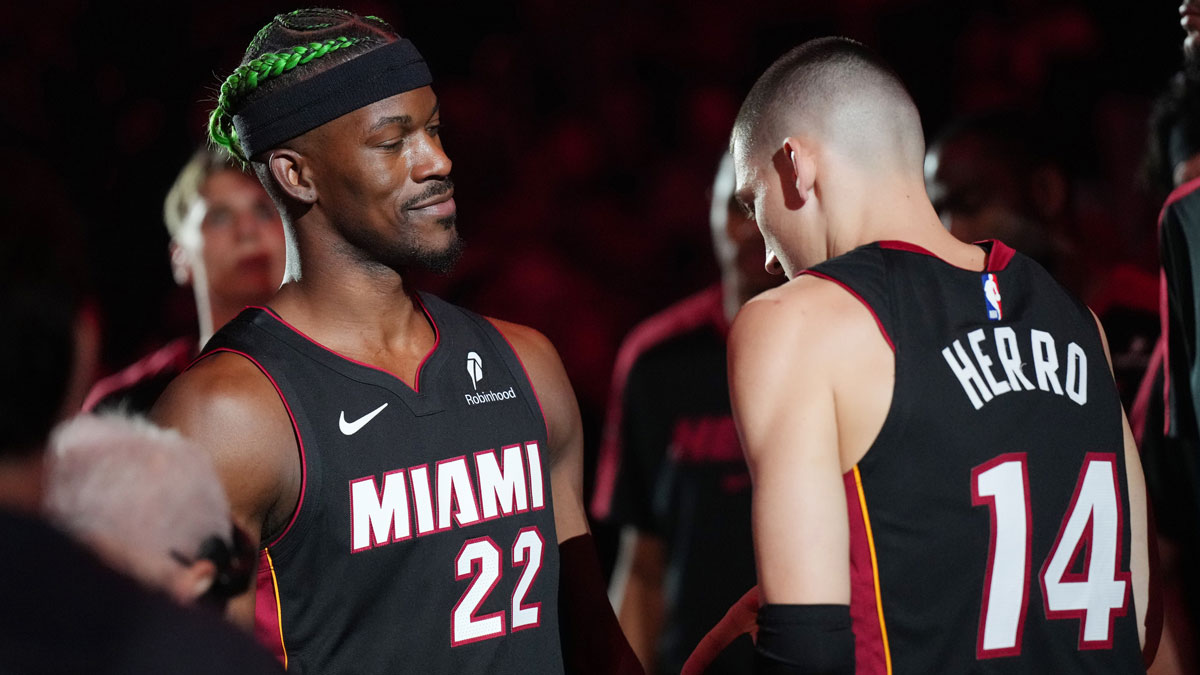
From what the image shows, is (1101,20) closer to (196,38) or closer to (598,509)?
(598,509)

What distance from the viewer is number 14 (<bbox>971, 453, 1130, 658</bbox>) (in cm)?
161

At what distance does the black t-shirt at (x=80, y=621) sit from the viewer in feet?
2.58

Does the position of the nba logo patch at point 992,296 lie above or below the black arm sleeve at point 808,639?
above

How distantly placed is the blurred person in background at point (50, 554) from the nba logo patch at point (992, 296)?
1.19 meters

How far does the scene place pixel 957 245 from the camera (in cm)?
179

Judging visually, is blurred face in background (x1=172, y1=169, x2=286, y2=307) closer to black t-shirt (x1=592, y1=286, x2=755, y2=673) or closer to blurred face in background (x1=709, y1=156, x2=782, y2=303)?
black t-shirt (x1=592, y1=286, x2=755, y2=673)

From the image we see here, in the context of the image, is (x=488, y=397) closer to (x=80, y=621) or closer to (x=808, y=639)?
(x=808, y=639)

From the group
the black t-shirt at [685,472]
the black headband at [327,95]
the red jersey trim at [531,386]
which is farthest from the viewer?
the black t-shirt at [685,472]

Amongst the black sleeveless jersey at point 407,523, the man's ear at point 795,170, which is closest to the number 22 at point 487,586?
the black sleeveless jersey at point 407,523

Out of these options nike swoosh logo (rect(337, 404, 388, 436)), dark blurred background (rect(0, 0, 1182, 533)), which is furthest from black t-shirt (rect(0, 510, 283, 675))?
dark blurred background (rect(0, 0, 1182, 533))

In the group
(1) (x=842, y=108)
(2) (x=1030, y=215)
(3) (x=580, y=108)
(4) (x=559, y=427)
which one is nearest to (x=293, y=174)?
(4) (x=559, y=427)

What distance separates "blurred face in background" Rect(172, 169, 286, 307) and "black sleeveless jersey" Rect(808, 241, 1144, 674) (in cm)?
188

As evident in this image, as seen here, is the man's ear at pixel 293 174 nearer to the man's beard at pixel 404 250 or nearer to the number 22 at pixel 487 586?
the man's beard at pixel 404 250

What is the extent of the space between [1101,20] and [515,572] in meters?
4.41
